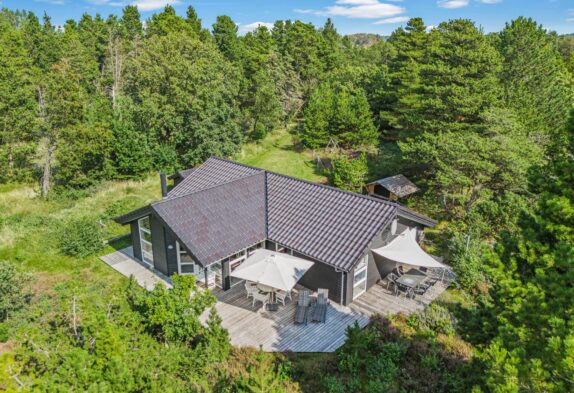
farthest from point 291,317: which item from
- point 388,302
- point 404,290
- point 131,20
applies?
point 131,20

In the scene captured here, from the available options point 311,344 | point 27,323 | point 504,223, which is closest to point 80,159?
point 27,323

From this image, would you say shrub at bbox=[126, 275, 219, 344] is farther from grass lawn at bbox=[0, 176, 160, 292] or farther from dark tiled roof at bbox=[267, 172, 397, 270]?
grass lawn at bbox=[0, 176, 160, 292]

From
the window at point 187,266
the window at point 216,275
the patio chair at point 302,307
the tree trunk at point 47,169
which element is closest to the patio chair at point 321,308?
the patio chair at point 302,307

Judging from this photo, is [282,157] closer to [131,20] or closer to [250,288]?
[250,288]

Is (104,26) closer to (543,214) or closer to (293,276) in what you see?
(293,276)

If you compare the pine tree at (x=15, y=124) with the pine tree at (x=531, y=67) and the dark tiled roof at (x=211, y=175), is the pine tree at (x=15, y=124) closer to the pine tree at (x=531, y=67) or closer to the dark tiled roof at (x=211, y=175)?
the dark tiled roof at (x=211, y=175)
